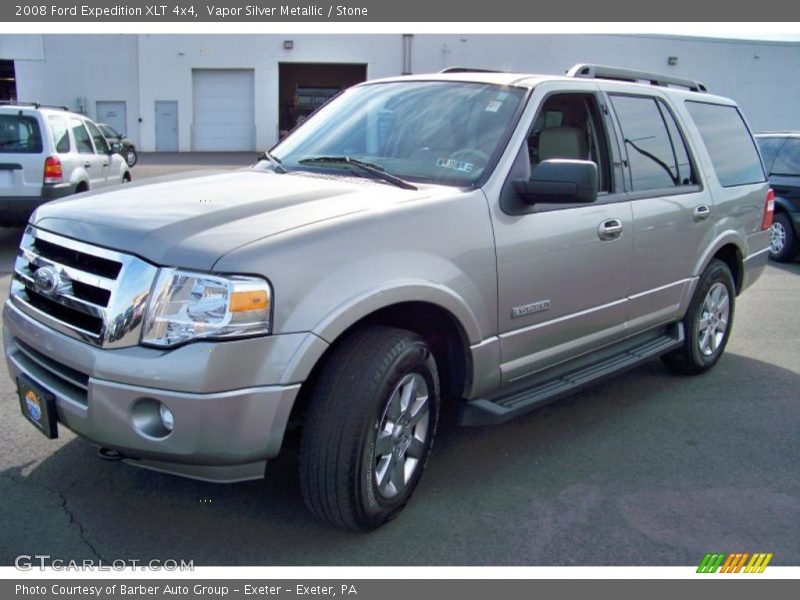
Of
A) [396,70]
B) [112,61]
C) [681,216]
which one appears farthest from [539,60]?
[681,216]

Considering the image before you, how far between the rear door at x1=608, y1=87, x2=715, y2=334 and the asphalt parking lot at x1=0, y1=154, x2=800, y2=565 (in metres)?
0.75

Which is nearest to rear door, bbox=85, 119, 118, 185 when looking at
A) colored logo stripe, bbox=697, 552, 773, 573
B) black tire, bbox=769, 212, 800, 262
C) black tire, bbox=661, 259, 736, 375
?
black tire, bbox=661, 259, 736, 375

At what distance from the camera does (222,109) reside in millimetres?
33562

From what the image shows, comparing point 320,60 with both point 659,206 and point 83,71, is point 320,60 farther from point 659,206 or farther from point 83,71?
point 659,206

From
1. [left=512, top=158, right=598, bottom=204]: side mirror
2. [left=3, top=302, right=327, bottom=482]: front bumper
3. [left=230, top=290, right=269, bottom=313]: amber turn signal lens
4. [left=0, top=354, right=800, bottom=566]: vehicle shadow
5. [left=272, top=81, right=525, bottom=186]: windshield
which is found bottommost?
[left=0, top=354, right=800, bottom=566]: vehicle shadow

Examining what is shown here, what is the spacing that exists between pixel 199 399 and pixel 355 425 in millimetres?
609

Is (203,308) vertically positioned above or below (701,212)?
below

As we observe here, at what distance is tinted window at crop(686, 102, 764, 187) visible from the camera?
5.30 meters

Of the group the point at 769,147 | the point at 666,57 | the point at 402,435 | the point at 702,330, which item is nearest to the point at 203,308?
the point at 402,435

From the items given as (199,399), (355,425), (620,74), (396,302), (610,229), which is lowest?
(355,425)

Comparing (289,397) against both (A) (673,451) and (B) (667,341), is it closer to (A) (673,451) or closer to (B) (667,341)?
(A) (673,451)

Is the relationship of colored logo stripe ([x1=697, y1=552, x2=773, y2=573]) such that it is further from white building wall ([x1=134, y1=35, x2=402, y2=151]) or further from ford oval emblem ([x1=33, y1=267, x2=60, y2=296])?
white building wall ([x1=134, y1=35, x2=402, y2=151])

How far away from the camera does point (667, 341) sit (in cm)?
493

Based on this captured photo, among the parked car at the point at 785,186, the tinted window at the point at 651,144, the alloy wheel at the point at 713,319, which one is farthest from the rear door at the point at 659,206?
the parked car at the point at 785,186
